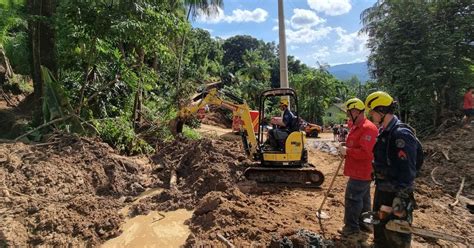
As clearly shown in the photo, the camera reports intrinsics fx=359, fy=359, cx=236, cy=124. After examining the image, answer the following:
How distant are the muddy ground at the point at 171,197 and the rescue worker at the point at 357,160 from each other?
0.39 metres

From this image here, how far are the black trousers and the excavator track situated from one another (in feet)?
12.3

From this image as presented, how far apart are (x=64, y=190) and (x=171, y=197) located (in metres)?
1.90

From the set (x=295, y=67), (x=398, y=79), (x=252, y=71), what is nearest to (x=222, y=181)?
(x=398, y=79)

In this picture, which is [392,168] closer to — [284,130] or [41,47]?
[284,130]

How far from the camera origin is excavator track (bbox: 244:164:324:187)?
8.21m

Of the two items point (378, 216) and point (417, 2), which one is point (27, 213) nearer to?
point (378, 216)

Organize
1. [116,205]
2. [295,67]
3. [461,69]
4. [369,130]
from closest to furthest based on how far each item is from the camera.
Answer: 1. [369,130]
2. [116,205]
3. [461,69]
4. [295,67]

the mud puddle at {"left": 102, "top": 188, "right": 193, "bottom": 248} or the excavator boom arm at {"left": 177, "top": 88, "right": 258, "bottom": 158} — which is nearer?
the mud puddle at {"left": 102, "top": 188, "right": 193, "bottom": 248}

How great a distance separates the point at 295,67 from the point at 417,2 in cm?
5077

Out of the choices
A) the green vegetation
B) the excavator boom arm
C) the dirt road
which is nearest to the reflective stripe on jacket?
the dirt road

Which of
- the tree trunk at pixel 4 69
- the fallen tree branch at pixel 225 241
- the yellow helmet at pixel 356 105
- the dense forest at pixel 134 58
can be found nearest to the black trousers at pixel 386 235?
the yellow helmet at pixel 356 105

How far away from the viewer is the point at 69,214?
18.1 feet

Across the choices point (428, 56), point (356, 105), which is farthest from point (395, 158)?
point (428, 56)

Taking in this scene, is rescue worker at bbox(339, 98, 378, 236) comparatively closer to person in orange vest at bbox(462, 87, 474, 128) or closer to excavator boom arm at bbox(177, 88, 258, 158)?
excavator boom arm at bbox(177, 88, 258, 158)
